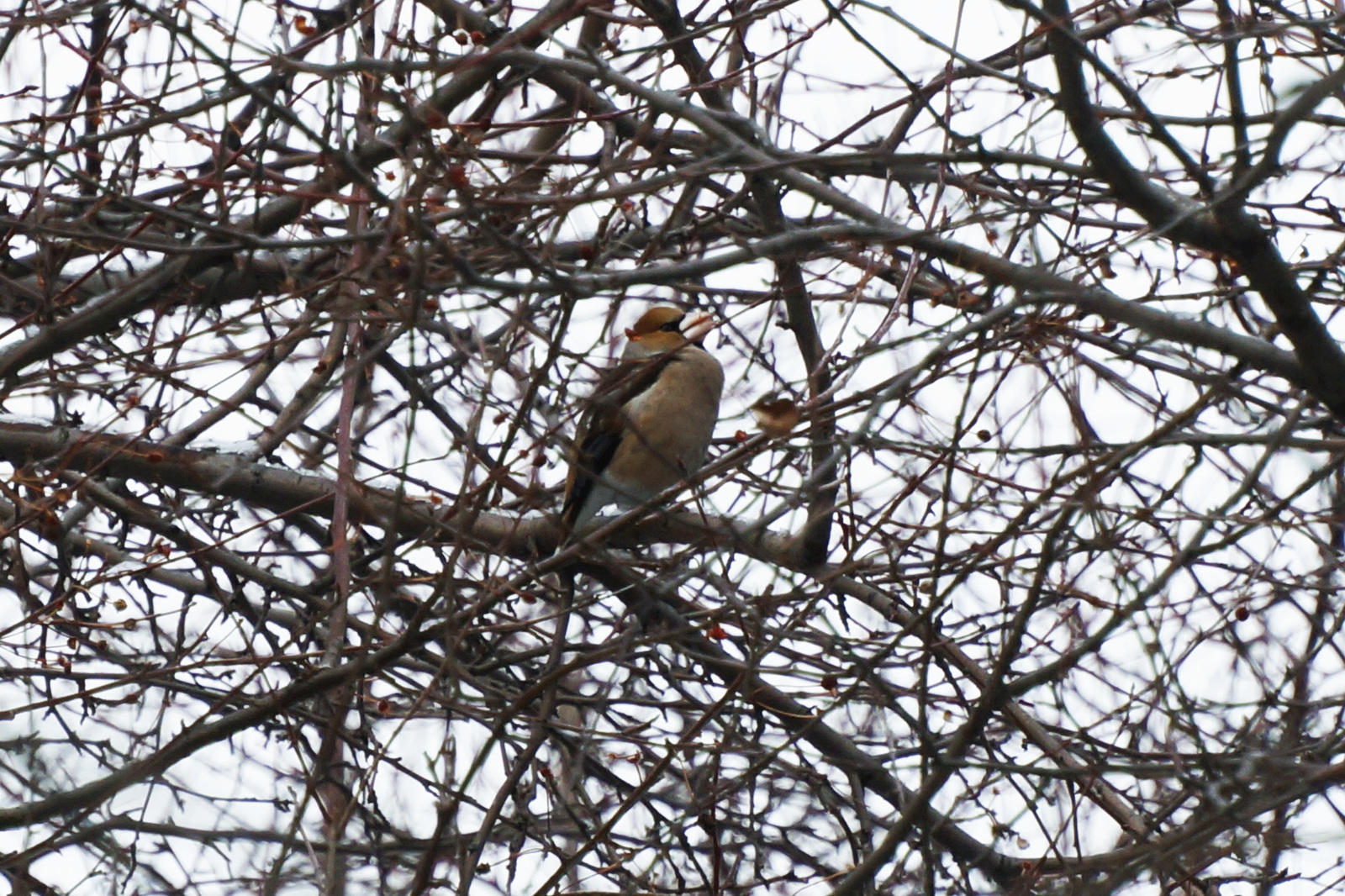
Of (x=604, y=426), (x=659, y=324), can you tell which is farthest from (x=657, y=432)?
(x=659, y=324)

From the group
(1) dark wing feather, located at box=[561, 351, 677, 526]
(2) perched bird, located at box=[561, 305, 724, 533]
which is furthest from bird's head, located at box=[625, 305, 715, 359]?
(1) dark wing feather, located at box=[561, 351, 677, 526]

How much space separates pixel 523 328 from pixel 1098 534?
5.06 feet

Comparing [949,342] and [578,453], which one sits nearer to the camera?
[949,342]

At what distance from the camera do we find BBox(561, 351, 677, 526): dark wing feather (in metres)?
4.02

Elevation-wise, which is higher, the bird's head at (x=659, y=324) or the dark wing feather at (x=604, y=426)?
the bird's head at (x=659, y=324)

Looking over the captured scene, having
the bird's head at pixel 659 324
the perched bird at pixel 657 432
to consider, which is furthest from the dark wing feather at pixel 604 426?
the bird's head at pixel 659 324

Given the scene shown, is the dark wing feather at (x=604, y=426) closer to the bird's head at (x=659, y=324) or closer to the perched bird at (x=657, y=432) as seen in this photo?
the perched bird at (x=657, y=432)

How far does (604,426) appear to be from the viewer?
6.52 metres

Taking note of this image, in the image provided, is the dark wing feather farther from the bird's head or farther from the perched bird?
the bird's head

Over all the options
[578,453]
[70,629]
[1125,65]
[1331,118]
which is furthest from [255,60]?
[1331,118]

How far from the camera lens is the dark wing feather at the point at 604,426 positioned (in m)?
4.02

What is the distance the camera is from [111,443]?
15.5 feet

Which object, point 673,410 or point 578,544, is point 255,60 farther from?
point 673,410

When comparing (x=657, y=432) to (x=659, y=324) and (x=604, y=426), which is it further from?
(x=659, y=324)
